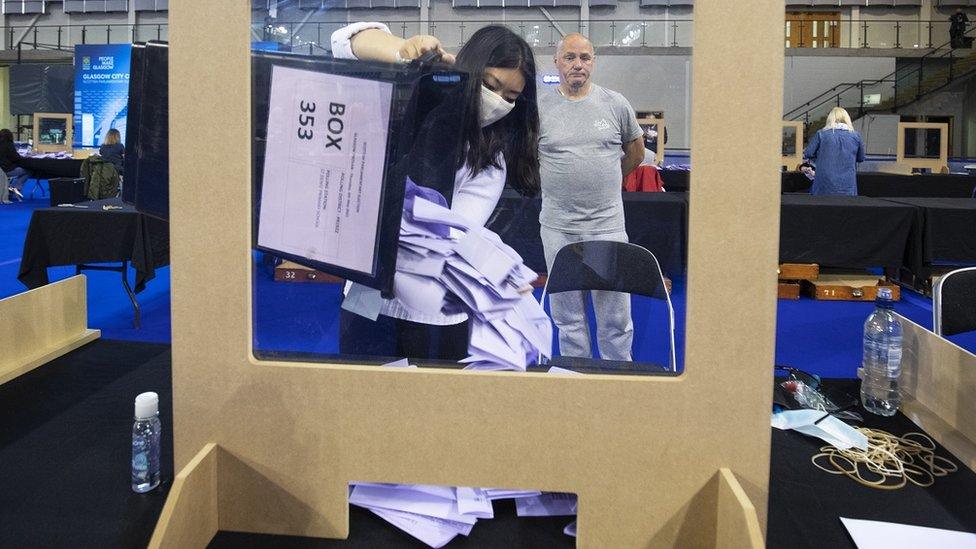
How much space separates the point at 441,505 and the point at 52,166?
12.2m

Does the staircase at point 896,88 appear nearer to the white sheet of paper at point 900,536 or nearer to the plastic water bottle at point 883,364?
the plastic water bottle at point 883,364

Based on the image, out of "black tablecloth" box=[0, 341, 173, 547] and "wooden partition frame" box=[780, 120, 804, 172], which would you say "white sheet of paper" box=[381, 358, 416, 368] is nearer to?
"black tablecloth" box=[0, 341, 173, 547]

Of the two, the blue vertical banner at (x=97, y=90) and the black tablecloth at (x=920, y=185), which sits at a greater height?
the blue vertical banner at (x=97, y=90)

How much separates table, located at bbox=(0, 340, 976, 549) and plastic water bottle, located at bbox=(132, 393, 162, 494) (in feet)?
0.05

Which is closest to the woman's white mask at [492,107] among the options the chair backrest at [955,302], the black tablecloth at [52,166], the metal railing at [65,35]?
the chair backrest at [955,302]

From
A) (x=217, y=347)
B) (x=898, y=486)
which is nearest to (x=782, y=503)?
(x=898, y=486)

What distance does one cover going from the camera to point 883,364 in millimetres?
1172

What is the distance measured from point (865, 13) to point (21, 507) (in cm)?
2026

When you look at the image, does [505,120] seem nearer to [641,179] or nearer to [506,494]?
[641,179]

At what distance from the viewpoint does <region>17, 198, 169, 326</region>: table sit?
12.3ft

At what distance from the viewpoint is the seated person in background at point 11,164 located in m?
10.5

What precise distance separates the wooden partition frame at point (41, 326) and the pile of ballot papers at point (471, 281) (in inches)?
35.1

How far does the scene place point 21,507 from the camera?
750 mm

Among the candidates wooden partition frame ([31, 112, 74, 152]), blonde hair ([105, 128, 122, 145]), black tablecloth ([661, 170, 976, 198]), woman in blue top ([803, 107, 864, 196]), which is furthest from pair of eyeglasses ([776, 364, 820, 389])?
wooden partition frame ([31, 112, 74, 152])
